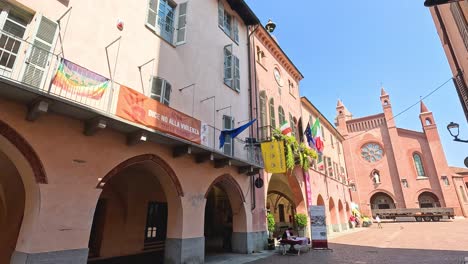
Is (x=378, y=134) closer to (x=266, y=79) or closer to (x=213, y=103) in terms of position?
(x=266, y=79)

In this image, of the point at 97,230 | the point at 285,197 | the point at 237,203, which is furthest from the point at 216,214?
the point at 97,230

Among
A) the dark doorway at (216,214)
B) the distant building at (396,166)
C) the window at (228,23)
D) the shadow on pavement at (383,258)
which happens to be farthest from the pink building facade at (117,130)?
the distant building at (396,166)

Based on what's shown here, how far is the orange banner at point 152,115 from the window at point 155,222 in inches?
225

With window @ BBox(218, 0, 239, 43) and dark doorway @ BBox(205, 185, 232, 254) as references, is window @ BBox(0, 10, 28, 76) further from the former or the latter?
dark doorway @ BBox(205, 185, 232, 254)

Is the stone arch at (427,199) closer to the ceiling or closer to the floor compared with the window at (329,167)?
closer to the floor

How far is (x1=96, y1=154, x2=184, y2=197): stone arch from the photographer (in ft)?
23.3

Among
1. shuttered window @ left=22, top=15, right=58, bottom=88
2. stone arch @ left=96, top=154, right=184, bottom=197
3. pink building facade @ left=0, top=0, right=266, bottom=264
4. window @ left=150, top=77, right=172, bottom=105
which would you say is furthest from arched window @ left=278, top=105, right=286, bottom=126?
shuttered window @ left=22, top=15, right=58, bottom=88

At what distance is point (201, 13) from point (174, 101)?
5253 mm

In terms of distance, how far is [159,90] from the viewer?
29.6ft

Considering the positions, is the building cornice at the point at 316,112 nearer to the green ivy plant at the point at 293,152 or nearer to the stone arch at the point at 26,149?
the green ivy plant at the point at 293,152

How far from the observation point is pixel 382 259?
34.1 ft

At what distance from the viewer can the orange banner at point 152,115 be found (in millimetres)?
7148

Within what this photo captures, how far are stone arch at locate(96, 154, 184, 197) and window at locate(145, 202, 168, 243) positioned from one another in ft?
15.1

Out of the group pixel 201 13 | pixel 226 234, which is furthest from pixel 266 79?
pixel 226 234
